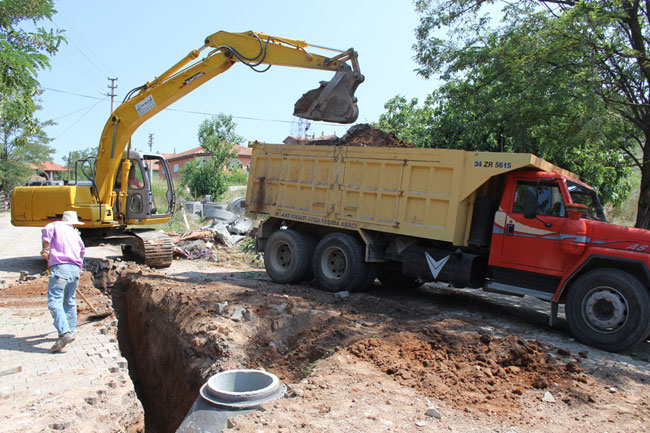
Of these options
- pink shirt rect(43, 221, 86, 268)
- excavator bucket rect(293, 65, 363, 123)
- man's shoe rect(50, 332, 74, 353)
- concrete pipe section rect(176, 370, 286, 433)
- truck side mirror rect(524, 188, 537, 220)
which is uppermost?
excavator bucket rect(293, 65, 363, 123)

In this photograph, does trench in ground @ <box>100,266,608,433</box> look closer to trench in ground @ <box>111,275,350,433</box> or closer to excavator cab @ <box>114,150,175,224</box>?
trench in ground @ <box>111,275,350,433</box>

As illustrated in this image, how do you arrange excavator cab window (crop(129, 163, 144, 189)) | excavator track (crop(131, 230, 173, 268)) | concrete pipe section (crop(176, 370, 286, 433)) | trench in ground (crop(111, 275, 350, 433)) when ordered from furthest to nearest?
excavator cab window (crop(129, 163, 144, 189)) → excavator track (crop(131, 230, 173, 268)) → trench in ground (crop(111, 275, 350, 433)) → concrete pipe section (crop(176, 370, 286, 433))

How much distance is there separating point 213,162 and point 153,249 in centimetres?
2080

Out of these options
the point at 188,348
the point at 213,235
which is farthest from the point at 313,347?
the point at 213,235

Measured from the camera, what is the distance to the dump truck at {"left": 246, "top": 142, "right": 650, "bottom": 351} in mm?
6324

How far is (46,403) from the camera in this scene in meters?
4.47

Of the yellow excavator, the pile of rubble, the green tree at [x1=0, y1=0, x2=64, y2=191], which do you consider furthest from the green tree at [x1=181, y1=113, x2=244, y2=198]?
the green tree at [x1=0, y1=0, x2=64, y2=191]

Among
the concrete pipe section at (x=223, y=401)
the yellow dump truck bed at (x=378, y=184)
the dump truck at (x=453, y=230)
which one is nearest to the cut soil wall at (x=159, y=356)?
the concrete pipe section at (x=223, y=401)

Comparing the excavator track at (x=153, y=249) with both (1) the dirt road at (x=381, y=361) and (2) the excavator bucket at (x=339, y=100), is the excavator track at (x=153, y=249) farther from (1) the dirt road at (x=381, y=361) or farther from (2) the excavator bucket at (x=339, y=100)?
(2) the excavator bucket at (x=339, y=100)

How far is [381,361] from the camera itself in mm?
5223

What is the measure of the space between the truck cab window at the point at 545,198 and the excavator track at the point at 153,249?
7754mm

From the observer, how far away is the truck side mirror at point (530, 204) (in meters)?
7.06

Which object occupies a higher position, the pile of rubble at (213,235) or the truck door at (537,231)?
the truck door at (537,231)

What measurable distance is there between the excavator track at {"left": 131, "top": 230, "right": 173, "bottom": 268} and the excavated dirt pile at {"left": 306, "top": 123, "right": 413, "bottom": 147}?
4.32m
